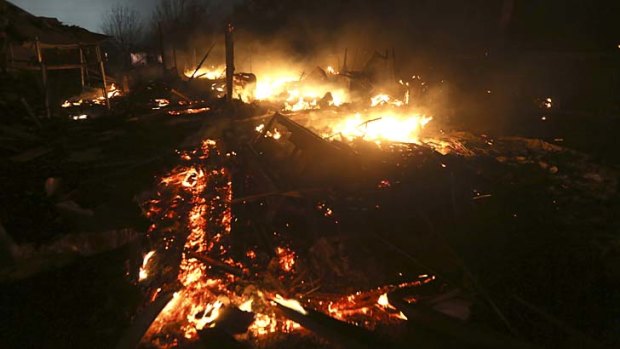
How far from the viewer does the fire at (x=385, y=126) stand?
11.7 meters

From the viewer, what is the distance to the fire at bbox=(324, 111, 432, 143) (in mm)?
11745

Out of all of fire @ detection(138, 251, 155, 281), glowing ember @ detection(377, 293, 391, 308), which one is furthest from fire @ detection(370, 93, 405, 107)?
fire @ detection(138, 251, 155, 281)

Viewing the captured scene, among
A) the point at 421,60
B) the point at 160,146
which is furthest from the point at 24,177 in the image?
the point at 421,60

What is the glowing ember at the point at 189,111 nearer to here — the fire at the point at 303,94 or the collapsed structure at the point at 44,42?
the fire at the point at 303,94

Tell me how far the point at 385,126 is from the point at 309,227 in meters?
6.83

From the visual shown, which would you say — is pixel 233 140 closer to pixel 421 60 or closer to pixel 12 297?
pixel 12 297

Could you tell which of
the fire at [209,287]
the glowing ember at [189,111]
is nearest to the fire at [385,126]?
the glowing ember at [189,111]

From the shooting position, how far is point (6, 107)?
12.4 metres

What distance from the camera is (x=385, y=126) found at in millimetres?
12234

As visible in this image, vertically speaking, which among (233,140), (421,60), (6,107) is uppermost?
(421,60)

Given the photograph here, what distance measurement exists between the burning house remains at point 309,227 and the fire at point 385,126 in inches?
3.4

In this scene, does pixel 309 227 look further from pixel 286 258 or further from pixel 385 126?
pixel 385 126

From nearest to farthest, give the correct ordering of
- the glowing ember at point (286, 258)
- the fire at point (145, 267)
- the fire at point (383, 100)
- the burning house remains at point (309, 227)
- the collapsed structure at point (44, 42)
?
the burning house remains at point (309, 227) < the fire at point (145, 267) < the glowing ember at point (286, 258) < the fire at point (383, 100) < the collapsed structure at point (44, 42)

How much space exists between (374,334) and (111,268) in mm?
3734
